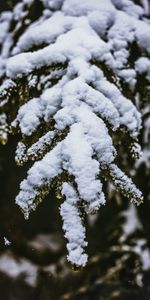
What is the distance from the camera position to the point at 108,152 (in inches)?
47.7

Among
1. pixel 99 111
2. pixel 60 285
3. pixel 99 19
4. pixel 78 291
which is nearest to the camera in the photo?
pixel 99 111

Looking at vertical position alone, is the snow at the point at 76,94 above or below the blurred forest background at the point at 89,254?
above

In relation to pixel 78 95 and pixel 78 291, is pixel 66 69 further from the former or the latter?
pixel 78 291

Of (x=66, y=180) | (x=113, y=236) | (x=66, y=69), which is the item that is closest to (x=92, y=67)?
(x=66, y=69)

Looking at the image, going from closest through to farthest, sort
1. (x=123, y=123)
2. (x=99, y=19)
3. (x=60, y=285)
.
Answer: (x=123, y=123) < (x=99, y=19) < (x=60, y=285)

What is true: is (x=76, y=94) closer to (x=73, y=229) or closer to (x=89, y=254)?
(x=73, y=229)

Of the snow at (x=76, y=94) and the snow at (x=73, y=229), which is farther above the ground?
the snow at (x=76, y=94)

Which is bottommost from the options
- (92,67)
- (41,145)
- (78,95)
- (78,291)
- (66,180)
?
(78,291)

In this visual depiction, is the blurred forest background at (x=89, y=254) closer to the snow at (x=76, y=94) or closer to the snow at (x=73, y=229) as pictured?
the snow at (x=76, y=94)

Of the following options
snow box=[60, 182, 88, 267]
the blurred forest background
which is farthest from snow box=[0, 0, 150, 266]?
the blurred forest background

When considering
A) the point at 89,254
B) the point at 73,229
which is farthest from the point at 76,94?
the point at 89,254

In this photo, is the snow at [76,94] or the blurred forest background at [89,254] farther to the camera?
the blurred forest background at [89,254]

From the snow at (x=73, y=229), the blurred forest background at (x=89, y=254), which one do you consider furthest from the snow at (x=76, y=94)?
the blurred forest background at (x=89, y=254)

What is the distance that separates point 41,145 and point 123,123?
335 millimetres
